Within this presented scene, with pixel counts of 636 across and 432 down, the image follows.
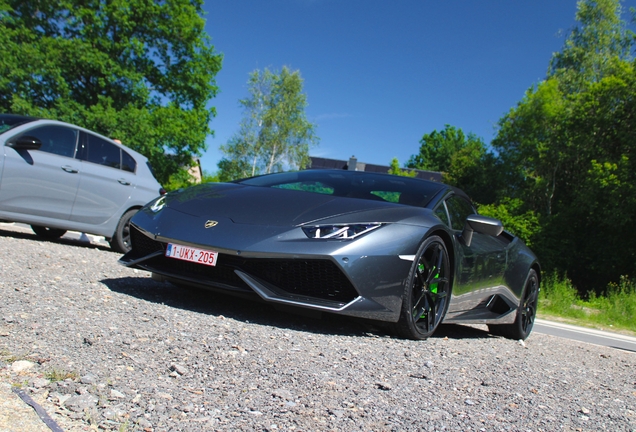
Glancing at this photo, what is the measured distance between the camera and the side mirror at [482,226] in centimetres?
446

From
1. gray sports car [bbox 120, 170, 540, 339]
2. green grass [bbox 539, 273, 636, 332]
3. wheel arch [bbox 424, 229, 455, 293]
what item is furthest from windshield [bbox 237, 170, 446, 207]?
green grass [bbox 539, 273, 636, 332]

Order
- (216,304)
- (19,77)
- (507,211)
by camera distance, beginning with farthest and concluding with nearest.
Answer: (507,211) < (19,77) < (216,304)

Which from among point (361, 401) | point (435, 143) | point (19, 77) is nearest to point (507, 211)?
point (19, 77)

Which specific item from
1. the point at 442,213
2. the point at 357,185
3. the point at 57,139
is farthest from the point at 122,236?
the point at 442,213

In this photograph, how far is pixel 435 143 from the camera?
282ft

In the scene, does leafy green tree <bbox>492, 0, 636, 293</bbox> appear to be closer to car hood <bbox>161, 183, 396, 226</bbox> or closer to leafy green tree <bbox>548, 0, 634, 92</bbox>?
leafy green tree <bbox>548, 0, 634, 92</bbox>

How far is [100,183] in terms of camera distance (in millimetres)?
7840

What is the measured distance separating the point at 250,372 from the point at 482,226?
251 centimetres

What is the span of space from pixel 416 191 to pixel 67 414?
11.0ft

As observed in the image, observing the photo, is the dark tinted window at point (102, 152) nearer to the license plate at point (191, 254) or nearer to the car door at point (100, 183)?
the car door at point (100, 183)

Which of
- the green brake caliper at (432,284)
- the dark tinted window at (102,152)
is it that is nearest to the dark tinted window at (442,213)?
the green brake caliper at (432,284)

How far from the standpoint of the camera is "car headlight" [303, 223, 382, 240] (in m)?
3.64

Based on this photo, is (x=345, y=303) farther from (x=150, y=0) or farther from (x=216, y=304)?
(x=150, y=0)

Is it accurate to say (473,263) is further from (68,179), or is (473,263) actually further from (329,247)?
(68,179)
